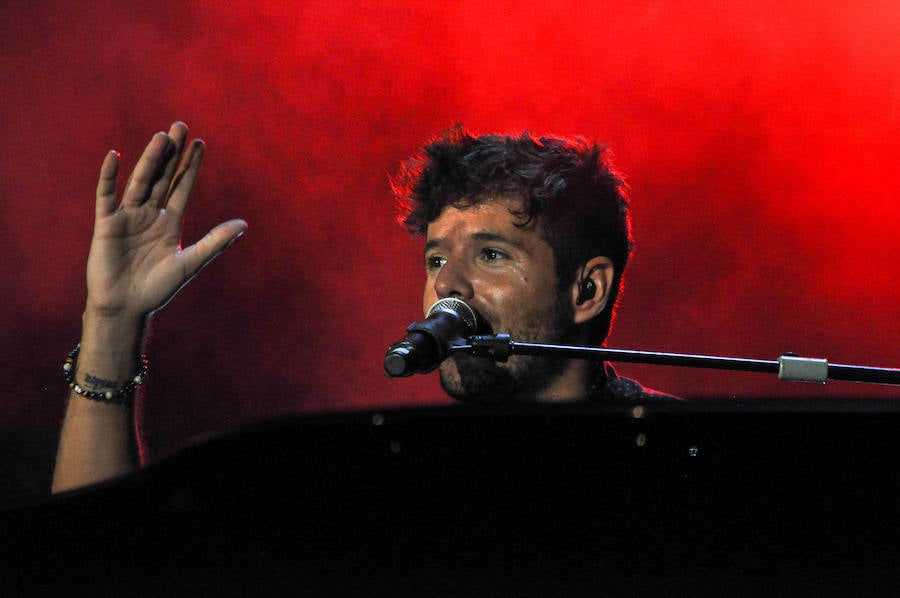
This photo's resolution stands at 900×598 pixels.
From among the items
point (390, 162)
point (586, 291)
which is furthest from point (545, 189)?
point (390, 162)

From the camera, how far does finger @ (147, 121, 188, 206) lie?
1.83 meters

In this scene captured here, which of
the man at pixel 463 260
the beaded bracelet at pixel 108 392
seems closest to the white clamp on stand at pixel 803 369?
the man at pixel 463 260

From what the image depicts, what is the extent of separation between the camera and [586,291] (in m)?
2.34

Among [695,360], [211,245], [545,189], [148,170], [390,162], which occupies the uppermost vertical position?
[390,162]

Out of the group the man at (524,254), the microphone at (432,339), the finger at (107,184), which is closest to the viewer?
the microphone at (432,339)

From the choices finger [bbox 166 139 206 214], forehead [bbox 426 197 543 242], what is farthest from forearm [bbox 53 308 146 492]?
forehead [bbox 426 197 543 242]

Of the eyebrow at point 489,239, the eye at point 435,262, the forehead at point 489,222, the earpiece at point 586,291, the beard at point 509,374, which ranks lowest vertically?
the beard at point 509,374

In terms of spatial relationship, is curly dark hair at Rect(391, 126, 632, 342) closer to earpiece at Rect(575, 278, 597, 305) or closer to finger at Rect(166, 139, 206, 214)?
earpiece at Rect(575, 278, 597, 305)

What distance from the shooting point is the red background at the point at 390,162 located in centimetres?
312

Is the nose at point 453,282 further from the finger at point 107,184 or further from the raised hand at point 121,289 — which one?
the finger at point 107,184

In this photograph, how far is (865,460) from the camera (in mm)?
906

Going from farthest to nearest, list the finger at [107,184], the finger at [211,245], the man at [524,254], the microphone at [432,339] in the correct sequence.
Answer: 1. the man at [524,254]
2. the finger at [211,245]
3. the finger at [107,184]
4. the microphone at [432,339]

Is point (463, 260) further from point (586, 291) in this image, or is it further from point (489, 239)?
point (586, 291)

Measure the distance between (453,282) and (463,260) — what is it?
0.10m
